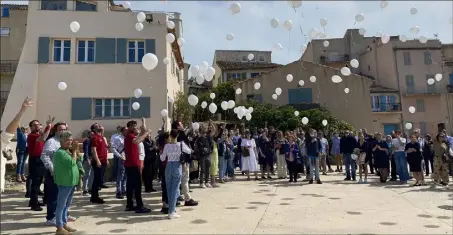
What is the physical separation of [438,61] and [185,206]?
3648cm

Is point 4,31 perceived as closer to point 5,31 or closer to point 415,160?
point 5,31

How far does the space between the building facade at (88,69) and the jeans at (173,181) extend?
11.4 m

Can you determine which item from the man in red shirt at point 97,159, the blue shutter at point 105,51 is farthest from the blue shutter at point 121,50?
the man in red shirt at point 97,159

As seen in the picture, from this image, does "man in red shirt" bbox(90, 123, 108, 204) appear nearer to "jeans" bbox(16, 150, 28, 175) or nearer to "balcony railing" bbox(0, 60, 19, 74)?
"jeans" bbox(16, 150, 28, 175)

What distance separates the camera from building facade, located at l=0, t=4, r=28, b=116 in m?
32.6

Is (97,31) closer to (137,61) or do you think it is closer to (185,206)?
(137,61)

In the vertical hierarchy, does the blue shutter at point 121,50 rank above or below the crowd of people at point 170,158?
above

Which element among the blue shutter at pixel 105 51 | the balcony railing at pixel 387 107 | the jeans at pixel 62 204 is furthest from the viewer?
the balcony railing at pixel 387 107

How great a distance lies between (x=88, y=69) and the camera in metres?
16.8

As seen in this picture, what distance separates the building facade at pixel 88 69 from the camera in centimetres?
1658

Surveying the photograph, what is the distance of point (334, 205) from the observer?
265 inches

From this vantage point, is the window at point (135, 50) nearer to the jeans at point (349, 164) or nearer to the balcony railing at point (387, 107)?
the jeans at point (349, 164)

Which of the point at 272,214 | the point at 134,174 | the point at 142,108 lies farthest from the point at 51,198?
the point at 142,108

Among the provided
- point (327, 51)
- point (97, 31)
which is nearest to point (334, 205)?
point (97, 31)
